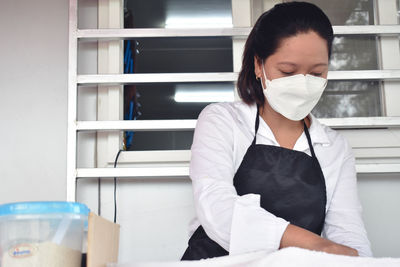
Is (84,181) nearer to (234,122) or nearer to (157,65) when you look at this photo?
(234,122)

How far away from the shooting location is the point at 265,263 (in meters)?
0.70

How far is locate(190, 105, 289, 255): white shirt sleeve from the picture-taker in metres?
1.01

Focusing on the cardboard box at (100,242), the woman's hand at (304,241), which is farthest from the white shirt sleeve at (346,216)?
the cardboard box at (100,242)

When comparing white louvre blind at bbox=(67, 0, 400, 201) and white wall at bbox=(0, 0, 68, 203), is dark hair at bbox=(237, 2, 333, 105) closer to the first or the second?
white louvre blind at bbox=(67, 0, 400, 201)

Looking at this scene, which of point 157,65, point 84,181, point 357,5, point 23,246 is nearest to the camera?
point 23,246

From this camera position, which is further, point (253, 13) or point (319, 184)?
point (253, 13)

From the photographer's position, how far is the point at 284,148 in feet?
4.58

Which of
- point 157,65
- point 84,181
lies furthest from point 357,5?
point 157,65

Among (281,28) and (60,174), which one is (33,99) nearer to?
(60,174)

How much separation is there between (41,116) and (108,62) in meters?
0.35

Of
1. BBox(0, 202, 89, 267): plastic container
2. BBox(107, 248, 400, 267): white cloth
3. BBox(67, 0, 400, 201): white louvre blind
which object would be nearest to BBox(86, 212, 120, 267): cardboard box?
BBox(0, 202, 89, 267): plastic container

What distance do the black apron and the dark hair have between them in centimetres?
21

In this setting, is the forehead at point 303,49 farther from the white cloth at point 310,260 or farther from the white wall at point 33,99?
the white wall at point 33,99

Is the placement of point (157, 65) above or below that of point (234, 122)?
above
